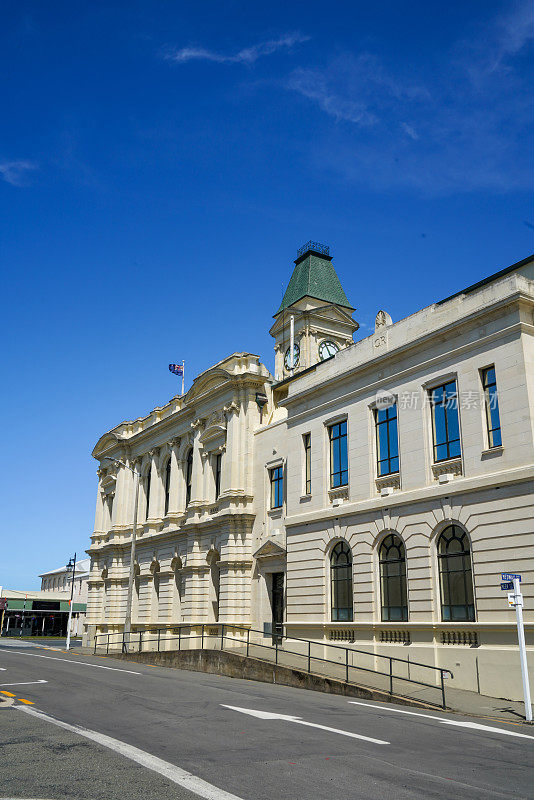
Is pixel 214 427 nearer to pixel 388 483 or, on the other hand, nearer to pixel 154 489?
pixel 154 489

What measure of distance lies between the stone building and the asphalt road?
5.47 meters

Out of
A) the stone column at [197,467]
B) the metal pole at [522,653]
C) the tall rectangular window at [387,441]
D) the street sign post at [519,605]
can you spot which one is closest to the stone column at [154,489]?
the stone column at [197,467]

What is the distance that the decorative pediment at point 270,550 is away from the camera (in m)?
33.2

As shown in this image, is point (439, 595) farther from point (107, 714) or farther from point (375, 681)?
point (107, 714)

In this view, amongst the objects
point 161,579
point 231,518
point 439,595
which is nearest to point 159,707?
point 439,595

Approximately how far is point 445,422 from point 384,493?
3.43m

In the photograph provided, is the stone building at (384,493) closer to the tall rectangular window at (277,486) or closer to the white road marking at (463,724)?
the tall rectangular window at (277,486)

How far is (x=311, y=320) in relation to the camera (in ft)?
188

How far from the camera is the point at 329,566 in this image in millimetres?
27156

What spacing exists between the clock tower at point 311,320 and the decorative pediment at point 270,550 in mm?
22160

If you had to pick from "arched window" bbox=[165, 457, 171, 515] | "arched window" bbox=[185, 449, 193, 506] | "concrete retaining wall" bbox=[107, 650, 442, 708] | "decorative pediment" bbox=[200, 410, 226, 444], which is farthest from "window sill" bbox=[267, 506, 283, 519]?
"arched window" bbox=[165, 457, 171, 515]

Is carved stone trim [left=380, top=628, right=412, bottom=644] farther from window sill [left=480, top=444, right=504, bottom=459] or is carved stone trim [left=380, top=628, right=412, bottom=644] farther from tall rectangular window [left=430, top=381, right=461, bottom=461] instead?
window sill [left=480, top=444, right=504, bottom=459]

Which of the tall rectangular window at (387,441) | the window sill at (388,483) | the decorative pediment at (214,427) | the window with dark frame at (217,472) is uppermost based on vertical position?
the decorative pediment at (214,427)

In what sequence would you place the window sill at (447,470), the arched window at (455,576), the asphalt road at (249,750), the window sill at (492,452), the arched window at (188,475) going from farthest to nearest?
the arched window at (188,475) < the window sill at (447,470) < the arched window at (455,576) < the window sill at (492,452) < the asphalt road at (249,750)
